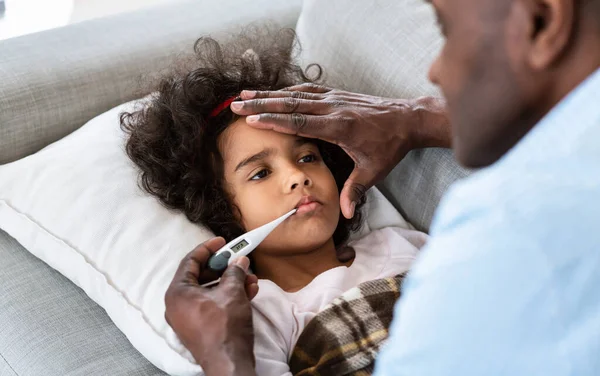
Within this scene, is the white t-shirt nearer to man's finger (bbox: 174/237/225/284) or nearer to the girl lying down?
the girl lying down

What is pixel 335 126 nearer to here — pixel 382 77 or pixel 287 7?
pixel 382 77

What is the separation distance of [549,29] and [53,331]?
101 cm

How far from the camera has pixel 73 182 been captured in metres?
1.51

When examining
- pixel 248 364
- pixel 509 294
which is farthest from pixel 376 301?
pixel 509 294

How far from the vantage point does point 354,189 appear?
1.46 m

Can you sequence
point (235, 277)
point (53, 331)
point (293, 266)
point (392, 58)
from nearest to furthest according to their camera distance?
point (235, 277), point (53, 331), point (293, 266), point (392, 58)

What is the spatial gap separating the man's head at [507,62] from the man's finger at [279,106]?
0.66 meters

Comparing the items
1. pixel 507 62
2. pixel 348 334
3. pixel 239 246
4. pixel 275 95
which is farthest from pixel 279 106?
pixel 507 62

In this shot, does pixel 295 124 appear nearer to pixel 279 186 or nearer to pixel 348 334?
pixel 279 186

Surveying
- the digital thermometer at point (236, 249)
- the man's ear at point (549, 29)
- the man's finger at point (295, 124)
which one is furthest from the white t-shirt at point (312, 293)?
the man's ear at point (549, 29)

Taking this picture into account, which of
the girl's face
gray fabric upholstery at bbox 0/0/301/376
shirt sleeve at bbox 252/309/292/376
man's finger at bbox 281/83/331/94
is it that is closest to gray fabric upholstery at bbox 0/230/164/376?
gray fabric upholstery at bbox 0/0/301/376

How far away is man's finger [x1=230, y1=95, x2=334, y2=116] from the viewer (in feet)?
4.66

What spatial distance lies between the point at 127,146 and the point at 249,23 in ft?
1.75

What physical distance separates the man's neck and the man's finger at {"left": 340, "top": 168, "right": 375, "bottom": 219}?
10 centimetres
